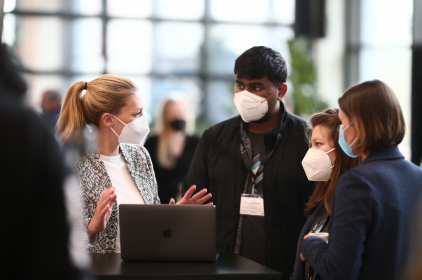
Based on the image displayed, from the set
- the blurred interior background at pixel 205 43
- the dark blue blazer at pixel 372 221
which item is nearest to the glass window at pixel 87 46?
the blurred interior background at pixel 205 43

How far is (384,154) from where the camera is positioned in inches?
58.2

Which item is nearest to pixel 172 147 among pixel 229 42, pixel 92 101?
pixel 92 101

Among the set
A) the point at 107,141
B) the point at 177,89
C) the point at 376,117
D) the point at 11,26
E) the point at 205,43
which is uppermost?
the point at 11,26

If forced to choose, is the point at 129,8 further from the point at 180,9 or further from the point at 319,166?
the point at 319,166

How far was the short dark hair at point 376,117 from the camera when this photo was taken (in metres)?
1.47

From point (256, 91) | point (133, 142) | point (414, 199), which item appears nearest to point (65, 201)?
point (414, 199)

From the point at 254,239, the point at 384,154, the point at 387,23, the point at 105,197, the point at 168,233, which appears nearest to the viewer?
the point at 384,154

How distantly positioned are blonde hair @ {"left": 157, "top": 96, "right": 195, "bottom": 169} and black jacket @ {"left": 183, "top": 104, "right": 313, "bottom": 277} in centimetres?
181

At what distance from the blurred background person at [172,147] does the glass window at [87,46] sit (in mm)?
2847

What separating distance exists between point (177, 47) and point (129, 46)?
84 centimetres

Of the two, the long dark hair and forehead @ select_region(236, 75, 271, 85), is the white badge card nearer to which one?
the long dark hair

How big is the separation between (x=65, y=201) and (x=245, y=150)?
181 centimetres

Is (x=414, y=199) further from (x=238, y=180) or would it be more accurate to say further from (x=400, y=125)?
(x=238, y=180)

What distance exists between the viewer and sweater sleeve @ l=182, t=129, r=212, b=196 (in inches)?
101
